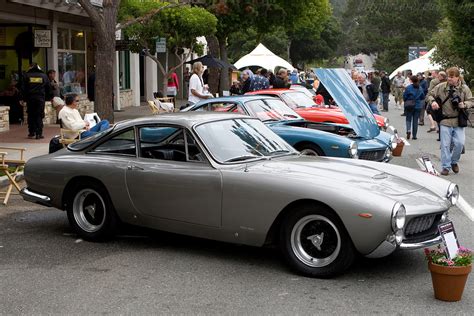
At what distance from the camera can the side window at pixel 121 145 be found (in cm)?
717

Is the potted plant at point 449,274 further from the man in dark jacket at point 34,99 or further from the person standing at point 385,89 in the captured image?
the person standing at point 385,89

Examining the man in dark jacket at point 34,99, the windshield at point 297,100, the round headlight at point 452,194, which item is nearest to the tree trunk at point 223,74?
the man in dark jacket at point 34,99

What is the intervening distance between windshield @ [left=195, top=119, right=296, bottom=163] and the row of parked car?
1 centimetres

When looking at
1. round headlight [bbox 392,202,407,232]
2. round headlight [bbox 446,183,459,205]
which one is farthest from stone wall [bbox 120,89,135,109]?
round headlight [bbox 392,202,407,232]

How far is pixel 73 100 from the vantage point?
459 inches

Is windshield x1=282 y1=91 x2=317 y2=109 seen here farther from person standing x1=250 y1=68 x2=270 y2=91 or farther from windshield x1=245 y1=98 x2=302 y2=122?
person standing x1=250 y1=68 x2=270 y2=91

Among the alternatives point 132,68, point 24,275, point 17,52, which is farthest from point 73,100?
point 132,68

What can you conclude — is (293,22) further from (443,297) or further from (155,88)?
(443,297)

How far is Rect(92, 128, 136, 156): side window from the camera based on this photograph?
23.5ft

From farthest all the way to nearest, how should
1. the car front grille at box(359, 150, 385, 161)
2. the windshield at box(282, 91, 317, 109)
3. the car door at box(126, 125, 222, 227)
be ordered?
the windshield at box(282, 91, 317, 109)
the car front grille at box(359, 150, 385, 161)
the car door at box(126, 125, 222, 227)

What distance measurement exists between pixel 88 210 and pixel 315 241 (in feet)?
8.75

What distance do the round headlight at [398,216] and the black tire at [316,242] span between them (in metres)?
0.41

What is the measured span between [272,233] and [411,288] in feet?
4.13

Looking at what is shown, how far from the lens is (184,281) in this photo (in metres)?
5.88
